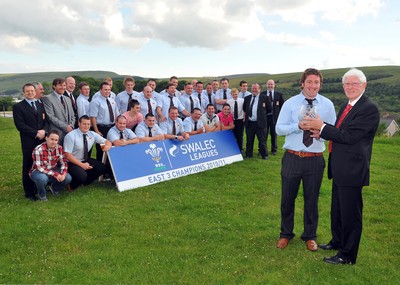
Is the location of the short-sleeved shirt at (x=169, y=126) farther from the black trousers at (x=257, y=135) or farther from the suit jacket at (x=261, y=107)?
the black trousers at (x=257, y=135)

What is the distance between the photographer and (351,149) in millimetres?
4613

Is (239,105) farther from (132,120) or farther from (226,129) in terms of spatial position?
(132,120)

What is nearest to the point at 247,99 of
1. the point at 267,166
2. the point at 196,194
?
the point at 267,166

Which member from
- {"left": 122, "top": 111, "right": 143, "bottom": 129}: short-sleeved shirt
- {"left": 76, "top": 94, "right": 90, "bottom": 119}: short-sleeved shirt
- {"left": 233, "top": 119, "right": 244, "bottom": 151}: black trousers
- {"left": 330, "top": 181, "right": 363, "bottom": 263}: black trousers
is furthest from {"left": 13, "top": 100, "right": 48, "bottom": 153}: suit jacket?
{"left": 233, "top": 119, "right": 244, "bottom": 151}: black trousers

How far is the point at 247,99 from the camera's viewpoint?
40.8 feet

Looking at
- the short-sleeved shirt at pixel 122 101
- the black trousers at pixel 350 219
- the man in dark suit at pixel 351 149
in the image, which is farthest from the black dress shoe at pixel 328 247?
the short-sleeved shirt at pixel 122 101

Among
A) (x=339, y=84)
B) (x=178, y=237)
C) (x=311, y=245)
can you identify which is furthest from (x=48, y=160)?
(x=339, y=84)

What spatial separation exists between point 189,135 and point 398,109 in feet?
235

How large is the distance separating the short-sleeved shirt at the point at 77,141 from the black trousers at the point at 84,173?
315 millimetres

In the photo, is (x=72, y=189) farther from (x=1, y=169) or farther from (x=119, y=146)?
(x=1, y=169)

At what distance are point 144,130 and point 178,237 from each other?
4456mm

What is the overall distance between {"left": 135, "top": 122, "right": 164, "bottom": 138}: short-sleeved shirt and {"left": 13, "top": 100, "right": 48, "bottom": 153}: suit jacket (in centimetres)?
249

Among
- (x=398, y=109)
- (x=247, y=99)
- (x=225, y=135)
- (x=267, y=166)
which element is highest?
(x=247, y=99)

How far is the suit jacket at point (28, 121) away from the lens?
305 inches
